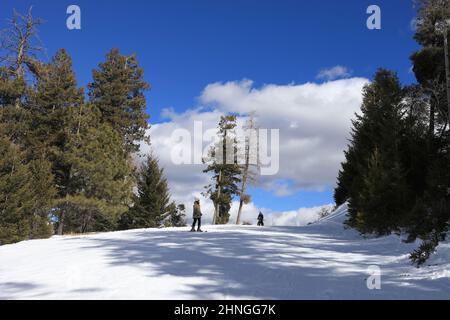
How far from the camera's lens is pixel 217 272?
948 centimetres

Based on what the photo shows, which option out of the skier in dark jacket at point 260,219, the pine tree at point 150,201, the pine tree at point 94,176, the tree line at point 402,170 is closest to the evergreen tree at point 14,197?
the pine tree at point 94,176

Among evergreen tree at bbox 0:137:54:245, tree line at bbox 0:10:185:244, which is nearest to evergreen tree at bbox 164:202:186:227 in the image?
tree line at bbox 0:10:185:244

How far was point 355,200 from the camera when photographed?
22078mm

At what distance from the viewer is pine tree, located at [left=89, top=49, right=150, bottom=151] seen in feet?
142

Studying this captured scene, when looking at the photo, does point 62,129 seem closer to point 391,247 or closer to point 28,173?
point 28,173

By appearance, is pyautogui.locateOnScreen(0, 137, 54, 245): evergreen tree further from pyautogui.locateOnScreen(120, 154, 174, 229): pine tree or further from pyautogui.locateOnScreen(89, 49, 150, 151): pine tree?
pyautogui.locateOnScreen(89, 49, 150, 151): pine tree

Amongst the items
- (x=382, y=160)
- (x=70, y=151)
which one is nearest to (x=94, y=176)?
(x=70, y=151)

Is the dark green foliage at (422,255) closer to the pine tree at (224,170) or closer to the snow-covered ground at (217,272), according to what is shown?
the snow-covered ground at (217,272)

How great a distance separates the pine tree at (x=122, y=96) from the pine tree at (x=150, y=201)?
8872 millimetres

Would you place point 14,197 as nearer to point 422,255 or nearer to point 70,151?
point 70,151

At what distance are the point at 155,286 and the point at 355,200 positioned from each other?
54.7 ft

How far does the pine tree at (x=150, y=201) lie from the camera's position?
36344 millimetres

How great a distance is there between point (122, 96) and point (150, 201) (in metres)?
14.1

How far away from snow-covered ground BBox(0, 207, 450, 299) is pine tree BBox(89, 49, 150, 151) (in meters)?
30.9
